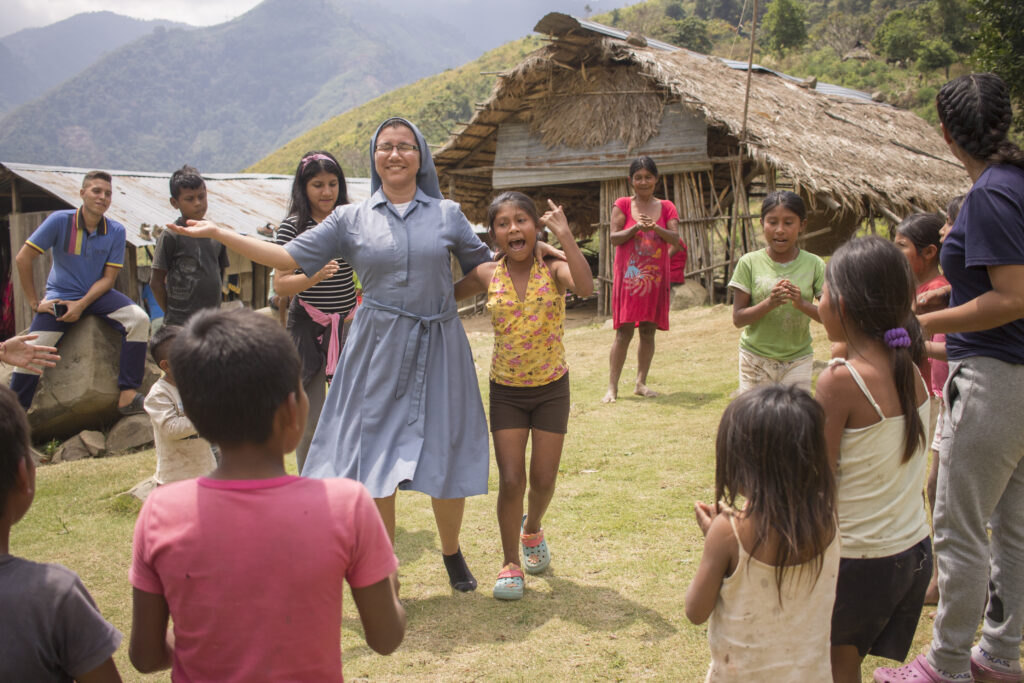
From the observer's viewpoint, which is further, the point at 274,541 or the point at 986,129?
the point at 986,129

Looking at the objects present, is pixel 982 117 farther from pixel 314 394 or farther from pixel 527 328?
pixel 314 394

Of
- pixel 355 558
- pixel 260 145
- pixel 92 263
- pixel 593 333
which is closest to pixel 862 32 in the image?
pixel 593 333

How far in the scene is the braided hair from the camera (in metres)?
2.38

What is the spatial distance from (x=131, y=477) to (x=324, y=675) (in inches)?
188

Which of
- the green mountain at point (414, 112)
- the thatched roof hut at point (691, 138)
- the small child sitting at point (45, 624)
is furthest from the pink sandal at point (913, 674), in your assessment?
the green mountain at point (414, 112)

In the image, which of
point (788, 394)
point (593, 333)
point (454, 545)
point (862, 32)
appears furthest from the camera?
point (862, 32)

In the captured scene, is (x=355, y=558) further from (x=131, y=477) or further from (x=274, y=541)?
(x=131, y=477)

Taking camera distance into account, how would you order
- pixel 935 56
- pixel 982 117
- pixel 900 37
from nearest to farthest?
pixel 982 117
pixel 935 56
pixel 900 37

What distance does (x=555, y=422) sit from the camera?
3.49m

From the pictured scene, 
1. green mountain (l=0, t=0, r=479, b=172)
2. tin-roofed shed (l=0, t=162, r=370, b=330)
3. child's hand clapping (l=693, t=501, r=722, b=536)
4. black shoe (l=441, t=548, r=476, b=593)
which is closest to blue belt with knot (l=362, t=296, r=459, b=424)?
black shoe (l=441, t=548, r=476, b=593)

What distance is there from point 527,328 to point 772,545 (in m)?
1.78

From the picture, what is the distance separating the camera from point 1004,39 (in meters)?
11.4

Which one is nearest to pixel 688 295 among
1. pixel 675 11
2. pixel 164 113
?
pixel 675 11

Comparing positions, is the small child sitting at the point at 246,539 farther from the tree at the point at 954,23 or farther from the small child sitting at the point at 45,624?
the tree at the point at 954,23
